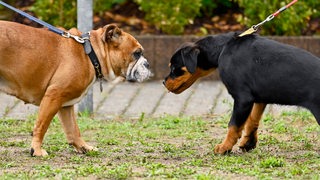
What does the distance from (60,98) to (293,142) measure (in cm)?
228

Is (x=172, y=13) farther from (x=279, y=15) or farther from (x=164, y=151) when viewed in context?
(x=164, y=151)

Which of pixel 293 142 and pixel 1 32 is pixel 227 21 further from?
pixel 1 32

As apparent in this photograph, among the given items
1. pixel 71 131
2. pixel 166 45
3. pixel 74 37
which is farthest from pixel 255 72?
pixel 166 45

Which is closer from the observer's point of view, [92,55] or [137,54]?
[92,55]

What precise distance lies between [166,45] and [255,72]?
4.09 metres

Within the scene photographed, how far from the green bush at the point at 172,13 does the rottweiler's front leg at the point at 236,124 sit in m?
4.39

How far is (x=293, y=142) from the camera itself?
8133 mm

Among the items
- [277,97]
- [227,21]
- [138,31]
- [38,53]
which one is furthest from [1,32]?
[227,21]

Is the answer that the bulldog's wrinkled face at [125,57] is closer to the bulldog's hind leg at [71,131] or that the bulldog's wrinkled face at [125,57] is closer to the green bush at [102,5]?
the bulldog's hind leg at [71,131]

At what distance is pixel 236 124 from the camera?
7.33m

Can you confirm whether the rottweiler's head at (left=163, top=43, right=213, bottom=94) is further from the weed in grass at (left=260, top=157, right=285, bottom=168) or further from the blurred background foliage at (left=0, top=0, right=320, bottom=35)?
the blurred background foliage at (left=0, top=0, right=320, bottom=35)

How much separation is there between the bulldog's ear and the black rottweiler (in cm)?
59

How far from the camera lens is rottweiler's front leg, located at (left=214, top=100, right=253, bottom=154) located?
726cm

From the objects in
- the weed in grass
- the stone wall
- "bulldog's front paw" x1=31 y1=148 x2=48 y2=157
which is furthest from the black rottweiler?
the stone wall
